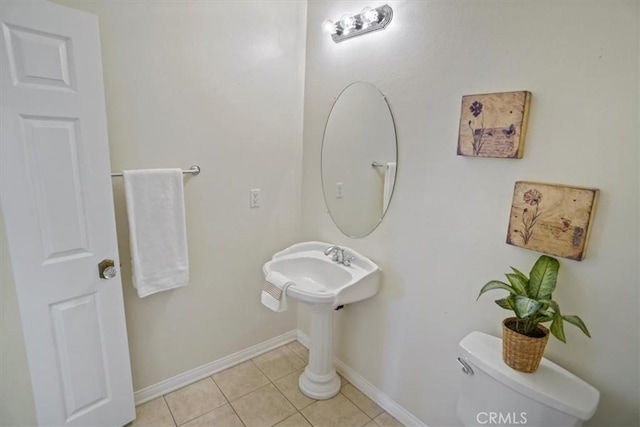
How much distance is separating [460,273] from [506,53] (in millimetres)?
928

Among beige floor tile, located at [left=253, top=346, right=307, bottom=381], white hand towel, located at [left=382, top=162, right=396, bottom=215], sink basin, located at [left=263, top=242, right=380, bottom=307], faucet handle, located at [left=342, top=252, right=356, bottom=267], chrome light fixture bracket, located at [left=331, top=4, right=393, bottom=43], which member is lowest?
beige floor tile, located at [left=253, top=346, right=307, bottom=381]

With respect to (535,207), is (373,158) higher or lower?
higher

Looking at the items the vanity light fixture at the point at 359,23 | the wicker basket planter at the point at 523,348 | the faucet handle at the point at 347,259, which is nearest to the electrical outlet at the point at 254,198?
the faucet handle at the point at 347,259

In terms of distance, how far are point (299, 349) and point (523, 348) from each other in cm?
172

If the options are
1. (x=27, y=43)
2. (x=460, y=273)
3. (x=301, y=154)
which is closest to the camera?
(x=27, y=43)

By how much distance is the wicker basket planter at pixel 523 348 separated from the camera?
1.12m

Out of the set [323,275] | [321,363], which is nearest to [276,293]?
[323,275]

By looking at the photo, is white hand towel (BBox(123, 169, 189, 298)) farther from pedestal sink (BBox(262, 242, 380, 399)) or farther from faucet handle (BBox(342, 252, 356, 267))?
faucet handle (BBox(342, 252, 356, 267))

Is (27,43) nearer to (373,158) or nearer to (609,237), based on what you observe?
(373,158)

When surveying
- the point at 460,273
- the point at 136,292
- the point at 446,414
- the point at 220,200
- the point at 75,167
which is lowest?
the point at 446,414

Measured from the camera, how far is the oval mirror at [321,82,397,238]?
1773 mm

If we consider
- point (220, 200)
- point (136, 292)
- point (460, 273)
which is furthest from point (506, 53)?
point (136, 292)

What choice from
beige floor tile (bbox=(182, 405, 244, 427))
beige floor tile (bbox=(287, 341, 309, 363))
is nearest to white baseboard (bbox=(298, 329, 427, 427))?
beige floor tile (bbox=(287, 341, 309, 363))

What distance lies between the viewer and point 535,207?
1220 millimetres
